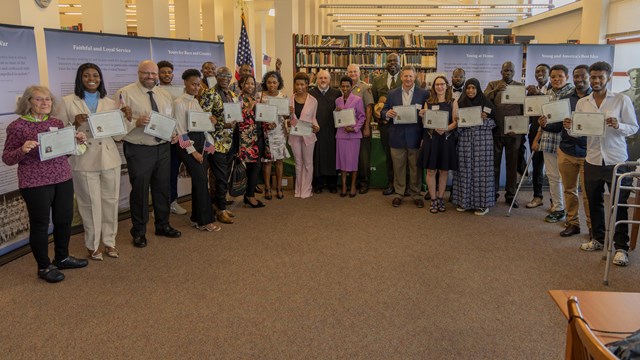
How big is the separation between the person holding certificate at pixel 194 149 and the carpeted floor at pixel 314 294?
9.0 inches


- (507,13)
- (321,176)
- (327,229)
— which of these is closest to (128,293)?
(327,229)

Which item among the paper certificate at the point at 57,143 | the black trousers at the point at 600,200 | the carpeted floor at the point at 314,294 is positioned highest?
the paper certificate at the point at 57,143

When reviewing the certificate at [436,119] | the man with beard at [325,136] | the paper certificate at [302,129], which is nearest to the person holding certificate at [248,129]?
the paper certificate at [302,129]

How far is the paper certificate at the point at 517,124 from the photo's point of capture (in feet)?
20.0

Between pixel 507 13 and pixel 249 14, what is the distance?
8.96m

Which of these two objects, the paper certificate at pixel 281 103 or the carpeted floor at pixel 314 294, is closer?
the carpeted floor at pixel 314 294

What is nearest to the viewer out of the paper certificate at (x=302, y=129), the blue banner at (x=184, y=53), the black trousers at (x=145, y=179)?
the black trousers at (x=145, y=179)

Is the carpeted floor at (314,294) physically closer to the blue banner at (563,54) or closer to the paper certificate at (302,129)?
the paper certificate at (302,129)

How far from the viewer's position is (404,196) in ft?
22.4

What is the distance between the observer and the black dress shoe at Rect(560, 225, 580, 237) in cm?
529

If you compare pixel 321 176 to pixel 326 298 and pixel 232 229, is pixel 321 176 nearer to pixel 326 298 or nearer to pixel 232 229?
pixel 232 229

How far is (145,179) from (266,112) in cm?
192

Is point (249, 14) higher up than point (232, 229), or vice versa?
point (249, 14)

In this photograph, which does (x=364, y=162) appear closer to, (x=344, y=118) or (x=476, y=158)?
(x=344, y=118)
